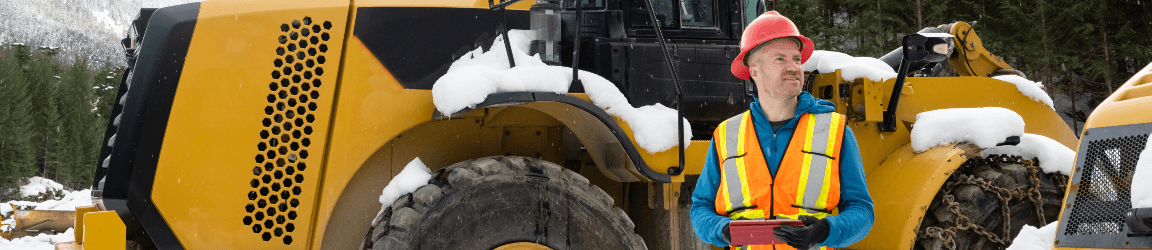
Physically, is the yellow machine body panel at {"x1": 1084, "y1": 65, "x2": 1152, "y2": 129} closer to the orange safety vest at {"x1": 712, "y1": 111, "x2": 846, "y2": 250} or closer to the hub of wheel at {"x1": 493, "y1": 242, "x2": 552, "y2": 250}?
the orange safety vest at {"x1": 712, "y1": 111, "x2": 846, "y2": 250}

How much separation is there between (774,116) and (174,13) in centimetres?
302

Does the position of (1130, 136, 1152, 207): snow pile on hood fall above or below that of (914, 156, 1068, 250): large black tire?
above

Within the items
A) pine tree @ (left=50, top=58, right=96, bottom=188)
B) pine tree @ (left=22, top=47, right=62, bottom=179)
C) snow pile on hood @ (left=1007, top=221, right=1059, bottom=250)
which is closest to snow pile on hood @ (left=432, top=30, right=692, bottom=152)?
snow pile on hood @ (left=1007, top=221, right=1059, bottom=250)

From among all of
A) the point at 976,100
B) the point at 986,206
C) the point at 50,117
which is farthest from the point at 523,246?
the point at 50,117

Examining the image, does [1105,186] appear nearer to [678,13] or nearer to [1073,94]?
[678,13]

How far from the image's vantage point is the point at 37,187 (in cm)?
4028

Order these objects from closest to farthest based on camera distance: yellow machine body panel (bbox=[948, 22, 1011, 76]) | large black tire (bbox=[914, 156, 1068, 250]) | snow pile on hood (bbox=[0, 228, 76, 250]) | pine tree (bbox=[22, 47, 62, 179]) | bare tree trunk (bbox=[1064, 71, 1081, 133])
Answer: large black tire (bbox=[914, 156, 1068, 250]) < yellow machine body panel (bbox=[948, 22, 1011, 76]) < snow pile on hood (bbox=[0, 228, 76, 250]) < bare tree trunk (bbox=[1064, 71, 1081, 133]) < pine tree (bbox=[22, 47, 62, 179])

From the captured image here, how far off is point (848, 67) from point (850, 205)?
3.04 m

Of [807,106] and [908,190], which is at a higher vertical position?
[807,106]

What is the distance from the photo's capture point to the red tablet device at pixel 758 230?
1993 millimetres

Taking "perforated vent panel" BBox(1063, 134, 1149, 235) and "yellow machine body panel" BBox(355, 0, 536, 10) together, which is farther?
"yellow machine body panel" BBox(355, 0, 536, 10)

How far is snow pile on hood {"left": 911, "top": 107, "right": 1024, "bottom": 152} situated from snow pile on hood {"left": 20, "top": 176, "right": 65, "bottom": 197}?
44.3 meters

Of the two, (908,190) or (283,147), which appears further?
(908,190)

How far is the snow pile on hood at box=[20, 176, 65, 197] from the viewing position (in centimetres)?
3900
